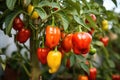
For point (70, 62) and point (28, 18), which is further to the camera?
point (70, 62)

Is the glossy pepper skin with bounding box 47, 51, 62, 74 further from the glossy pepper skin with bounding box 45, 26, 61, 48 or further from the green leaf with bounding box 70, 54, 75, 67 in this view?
the green leaf with bounding box 70, 54, 75, 67

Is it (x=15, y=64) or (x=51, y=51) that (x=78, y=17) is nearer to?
(x=51, y=51)

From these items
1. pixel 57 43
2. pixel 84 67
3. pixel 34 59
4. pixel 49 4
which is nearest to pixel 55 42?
pixel 57 43

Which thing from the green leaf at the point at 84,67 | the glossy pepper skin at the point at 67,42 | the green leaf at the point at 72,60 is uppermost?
the glossy pepper skin at the point at 67,42

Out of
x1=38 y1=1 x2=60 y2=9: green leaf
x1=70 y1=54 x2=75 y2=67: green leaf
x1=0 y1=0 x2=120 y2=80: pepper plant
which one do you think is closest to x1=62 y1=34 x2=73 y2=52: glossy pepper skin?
x1=0 y1=0 x2=120 y2=80: pepper plant

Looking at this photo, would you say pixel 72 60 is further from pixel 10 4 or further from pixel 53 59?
pixel 10 4

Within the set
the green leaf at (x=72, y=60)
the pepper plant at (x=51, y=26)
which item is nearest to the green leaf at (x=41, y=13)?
the pepper plant at (x=51, y=26)

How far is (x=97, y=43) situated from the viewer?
56.4 inches

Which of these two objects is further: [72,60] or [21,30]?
[72,60]

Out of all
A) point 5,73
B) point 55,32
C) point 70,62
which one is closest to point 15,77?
point 5,73

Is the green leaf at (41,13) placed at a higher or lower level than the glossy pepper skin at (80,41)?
higher

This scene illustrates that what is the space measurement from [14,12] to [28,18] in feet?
0.18

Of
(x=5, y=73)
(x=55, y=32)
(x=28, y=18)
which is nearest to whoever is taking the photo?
(x=55, y=32)

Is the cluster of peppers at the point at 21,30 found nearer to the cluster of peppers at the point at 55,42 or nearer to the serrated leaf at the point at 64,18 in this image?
the cluster of peppers at the point at 55,42
